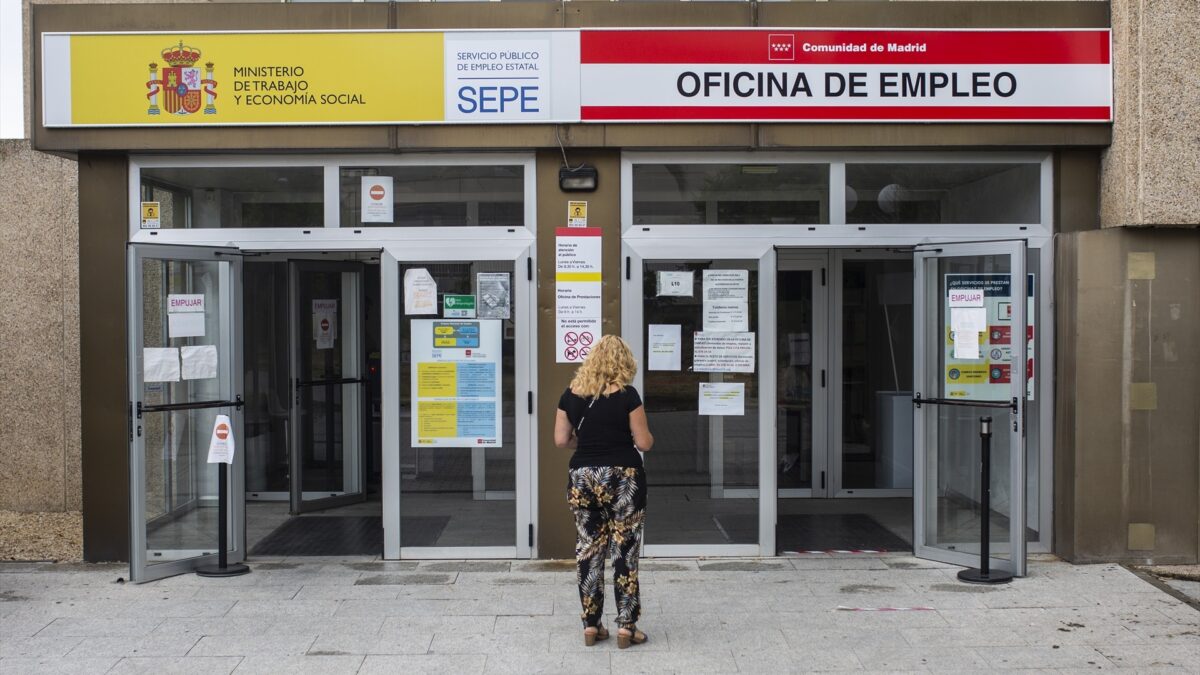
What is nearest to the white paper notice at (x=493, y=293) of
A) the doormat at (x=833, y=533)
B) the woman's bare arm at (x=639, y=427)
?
the woman's bare arm at (x=639, y=427)

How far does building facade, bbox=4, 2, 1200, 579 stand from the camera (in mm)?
7391

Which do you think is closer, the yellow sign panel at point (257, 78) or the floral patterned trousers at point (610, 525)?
the floral patterned trousers at point (610, 525)

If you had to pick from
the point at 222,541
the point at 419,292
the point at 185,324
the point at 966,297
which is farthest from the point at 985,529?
the point at 185,324

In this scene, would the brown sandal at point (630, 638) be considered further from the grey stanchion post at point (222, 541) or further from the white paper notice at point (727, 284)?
the grey stanchion post at point (222, 541)

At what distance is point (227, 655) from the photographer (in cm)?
566

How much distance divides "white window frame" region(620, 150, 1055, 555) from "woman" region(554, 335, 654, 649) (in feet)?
6.67

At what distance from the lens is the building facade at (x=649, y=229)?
739 centimetres

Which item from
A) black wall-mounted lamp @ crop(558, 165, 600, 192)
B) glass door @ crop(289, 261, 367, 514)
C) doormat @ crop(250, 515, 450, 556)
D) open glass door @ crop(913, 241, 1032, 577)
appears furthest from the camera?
glass door @ crop(289, 261, 367, 514)

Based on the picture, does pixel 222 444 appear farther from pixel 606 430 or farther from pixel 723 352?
pixel 723 352

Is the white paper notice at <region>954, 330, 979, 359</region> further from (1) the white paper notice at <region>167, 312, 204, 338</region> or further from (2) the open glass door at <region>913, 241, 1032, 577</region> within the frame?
(1) the white paper notice at <region>167, 312, 204, 338</region>

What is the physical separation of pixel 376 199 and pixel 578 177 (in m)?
1.50

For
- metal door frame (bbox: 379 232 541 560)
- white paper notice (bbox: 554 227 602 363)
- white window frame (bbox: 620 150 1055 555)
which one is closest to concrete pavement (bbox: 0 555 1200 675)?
metal door frame (bbox: 379 232 541 560)

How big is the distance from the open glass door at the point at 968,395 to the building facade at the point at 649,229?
0.08ft

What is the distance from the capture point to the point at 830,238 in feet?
25.3
